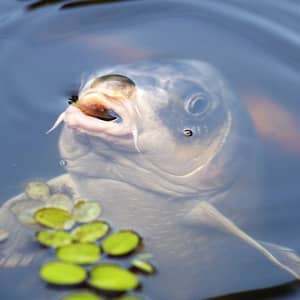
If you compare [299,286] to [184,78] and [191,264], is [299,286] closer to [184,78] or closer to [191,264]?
[191,264]

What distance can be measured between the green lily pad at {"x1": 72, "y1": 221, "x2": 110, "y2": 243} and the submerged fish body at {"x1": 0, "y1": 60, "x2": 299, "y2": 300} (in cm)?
17

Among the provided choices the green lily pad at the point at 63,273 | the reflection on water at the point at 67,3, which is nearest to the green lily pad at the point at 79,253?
the green lily pad at the point at 63,273

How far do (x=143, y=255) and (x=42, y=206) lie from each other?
50 centimetres

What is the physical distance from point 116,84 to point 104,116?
0.50ft

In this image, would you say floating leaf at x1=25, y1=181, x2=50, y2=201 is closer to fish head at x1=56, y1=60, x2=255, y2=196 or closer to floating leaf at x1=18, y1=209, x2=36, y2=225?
floating leaf at x1=18, y1=209, x2=36, y2=225

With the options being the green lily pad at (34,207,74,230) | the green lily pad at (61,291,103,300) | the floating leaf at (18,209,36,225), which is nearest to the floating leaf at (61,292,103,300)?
the green lily pad at (61,291,103,300)

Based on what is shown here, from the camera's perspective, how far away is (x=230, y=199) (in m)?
3.20

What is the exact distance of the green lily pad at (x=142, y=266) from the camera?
105 inches

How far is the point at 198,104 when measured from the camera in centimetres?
312

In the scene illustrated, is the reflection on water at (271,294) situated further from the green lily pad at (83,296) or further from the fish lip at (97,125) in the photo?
the fish lip at (97,125)

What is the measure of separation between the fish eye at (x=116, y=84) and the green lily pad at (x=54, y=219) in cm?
58

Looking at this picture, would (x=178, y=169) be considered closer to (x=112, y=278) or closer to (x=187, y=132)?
(x=187, y=132)

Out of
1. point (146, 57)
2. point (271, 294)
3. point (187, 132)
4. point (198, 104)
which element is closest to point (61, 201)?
point (187, 132)

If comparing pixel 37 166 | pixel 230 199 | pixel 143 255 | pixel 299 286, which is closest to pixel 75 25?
pixel 37 166
